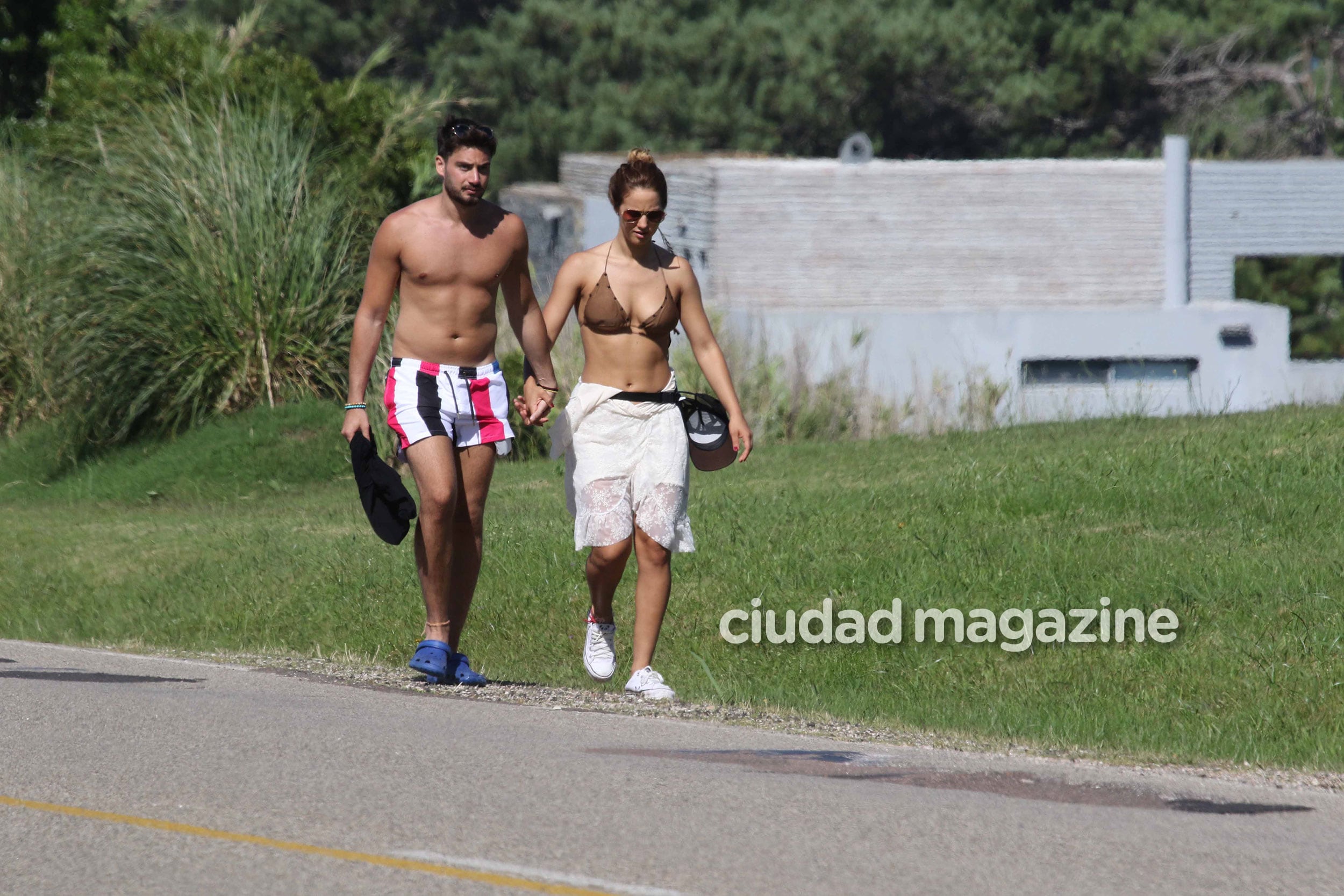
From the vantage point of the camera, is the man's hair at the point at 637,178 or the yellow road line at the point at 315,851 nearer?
the yellow road line at the point at 315,851

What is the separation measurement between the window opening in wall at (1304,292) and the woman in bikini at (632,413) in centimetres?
3755

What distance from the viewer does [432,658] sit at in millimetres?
7418

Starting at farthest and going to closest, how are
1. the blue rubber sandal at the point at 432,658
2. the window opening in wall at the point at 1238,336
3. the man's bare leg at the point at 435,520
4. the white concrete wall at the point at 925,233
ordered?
1. the white concrete wall at the point at 925,233
2. the window opening in wall at the point at 1238,336
3. the blue rubber sandal at the point at 432,658
4. the man's bare leg at the point at 435,520

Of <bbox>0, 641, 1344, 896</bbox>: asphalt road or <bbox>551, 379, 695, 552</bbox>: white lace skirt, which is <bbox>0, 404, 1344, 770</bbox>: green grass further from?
<bbox>0, 641, 1344, 896</bbox>: asphalt road

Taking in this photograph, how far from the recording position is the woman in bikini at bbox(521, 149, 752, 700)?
23.9 feet

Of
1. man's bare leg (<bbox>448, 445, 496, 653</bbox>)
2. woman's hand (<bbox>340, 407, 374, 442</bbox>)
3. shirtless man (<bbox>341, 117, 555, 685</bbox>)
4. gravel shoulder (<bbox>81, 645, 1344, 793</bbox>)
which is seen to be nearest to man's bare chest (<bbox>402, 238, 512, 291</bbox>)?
shirtless man (<bbox>341, 117, 555, 685</bbox>)

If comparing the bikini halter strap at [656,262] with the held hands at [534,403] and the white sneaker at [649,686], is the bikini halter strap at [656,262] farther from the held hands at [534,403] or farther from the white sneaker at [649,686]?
the white sneaker at [649,686]

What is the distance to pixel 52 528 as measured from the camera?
1384 centimetres

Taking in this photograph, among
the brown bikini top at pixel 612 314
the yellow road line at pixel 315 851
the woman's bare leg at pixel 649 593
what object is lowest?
the yellow road line at pixel 315 851

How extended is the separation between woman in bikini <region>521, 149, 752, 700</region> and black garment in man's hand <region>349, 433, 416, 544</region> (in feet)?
2.16

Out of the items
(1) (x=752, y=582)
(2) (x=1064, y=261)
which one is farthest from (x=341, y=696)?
(2) (x=1064, y=261)

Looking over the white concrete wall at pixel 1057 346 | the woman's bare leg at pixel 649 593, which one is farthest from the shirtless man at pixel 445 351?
the white concrete wall at pixel 1057 346

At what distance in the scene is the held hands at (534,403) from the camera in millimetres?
7336

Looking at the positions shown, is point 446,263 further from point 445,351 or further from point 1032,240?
point 1032,240
